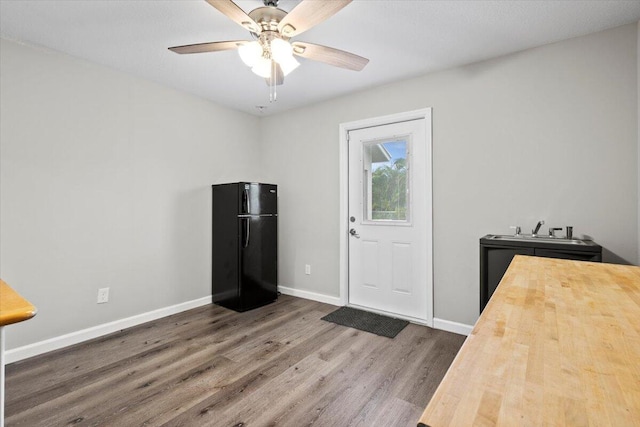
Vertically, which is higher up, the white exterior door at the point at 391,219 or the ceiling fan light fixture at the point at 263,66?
the ceiling fan light fixture at the point at 263,66

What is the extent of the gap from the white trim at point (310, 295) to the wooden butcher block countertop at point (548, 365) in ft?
9.55

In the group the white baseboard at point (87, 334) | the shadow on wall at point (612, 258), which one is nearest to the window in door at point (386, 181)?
the shadow on wall at point (612, 258)

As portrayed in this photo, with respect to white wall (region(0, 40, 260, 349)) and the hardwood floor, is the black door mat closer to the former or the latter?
the hardwood floor

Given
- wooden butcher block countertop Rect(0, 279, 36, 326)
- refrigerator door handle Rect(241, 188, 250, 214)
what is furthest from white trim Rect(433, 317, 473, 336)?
wooden butcher block countertop Rect(0, 279, 36, 326)

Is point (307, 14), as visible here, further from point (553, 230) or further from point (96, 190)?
point (96, 190)

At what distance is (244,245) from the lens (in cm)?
350

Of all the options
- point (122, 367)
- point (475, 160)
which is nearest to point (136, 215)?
point (122, 367)

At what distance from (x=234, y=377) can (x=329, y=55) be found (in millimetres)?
2275

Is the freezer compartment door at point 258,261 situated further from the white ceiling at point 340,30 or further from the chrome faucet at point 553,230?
the chrome faucet at point 553,230

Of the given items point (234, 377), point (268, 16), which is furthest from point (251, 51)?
point (234, 377)

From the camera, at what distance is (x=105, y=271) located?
288 cm

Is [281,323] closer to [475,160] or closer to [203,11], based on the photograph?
[475,160]

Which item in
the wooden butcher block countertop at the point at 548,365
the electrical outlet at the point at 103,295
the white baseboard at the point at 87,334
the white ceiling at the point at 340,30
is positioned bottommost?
the white baseboard at the point at 87,334

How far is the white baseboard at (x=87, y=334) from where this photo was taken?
94.6 inches
